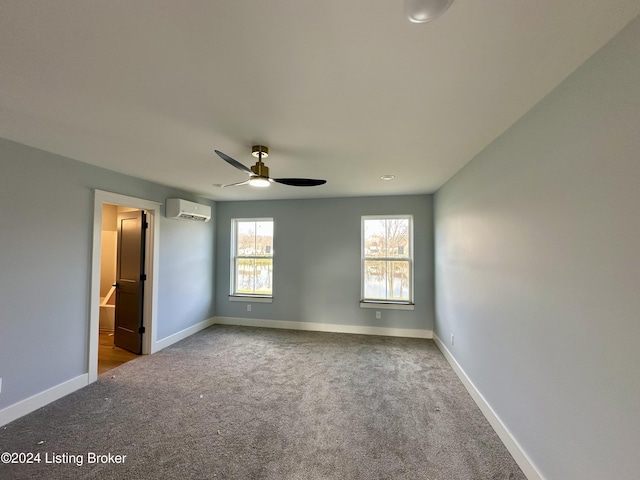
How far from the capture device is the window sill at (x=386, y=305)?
14.9 feet

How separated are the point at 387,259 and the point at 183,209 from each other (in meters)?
3.48

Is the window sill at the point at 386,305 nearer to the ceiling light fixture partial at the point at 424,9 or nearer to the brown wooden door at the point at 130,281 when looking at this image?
the brown wooden door at the point at 130,281

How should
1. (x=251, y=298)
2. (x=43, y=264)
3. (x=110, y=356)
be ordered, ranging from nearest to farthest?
1. (x=43, y=264)
2. (x=110, y=356)
3. (x=251, y=298)

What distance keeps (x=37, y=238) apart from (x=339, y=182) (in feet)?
10.7

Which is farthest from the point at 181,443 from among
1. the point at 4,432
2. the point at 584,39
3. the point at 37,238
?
the point at 584,39

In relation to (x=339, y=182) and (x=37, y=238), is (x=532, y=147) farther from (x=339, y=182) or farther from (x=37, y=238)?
(x=37, y=238)

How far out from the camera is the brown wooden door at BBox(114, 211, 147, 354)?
3.86 meters

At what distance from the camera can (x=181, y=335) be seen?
435 cm

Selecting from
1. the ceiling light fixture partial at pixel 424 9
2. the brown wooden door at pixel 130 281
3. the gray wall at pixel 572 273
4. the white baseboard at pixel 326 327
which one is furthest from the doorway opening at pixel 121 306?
the gray wall at pixel 572 273

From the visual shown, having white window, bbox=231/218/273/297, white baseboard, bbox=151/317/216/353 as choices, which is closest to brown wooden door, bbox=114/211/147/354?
white baseboard, bbox=151/317/216/353

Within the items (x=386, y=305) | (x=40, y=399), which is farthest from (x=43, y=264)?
(x=386, y=305)

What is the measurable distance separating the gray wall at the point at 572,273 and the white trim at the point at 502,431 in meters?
0.05

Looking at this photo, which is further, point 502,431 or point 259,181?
point 259,181

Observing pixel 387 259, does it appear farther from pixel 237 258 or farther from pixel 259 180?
pixel 259 180
